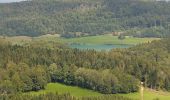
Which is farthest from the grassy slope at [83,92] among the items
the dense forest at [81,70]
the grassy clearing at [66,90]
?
the dense forest at [81,70]

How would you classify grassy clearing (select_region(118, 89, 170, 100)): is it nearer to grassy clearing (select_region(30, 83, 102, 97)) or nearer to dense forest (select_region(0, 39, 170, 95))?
dense forest (select_region(0, 39, 170, 95))

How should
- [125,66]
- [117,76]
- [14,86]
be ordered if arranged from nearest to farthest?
[14,86] < [117,76] < [125,66]

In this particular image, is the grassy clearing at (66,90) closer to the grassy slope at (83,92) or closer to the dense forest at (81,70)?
the grassy slope at (83,92)

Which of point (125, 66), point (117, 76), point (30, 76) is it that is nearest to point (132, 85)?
point (117, 76)

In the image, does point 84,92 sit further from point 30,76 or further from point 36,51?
point 36,51

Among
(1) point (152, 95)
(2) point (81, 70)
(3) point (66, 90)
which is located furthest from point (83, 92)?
Result: (1) point (152, 95)

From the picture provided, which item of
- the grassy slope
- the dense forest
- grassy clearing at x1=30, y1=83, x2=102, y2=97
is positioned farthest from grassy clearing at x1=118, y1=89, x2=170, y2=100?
grassy clearing at x1=30, y1=83, x2=102, y2=97

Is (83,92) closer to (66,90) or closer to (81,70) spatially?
(66,90)

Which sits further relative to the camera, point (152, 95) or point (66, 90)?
point (66, 90)
